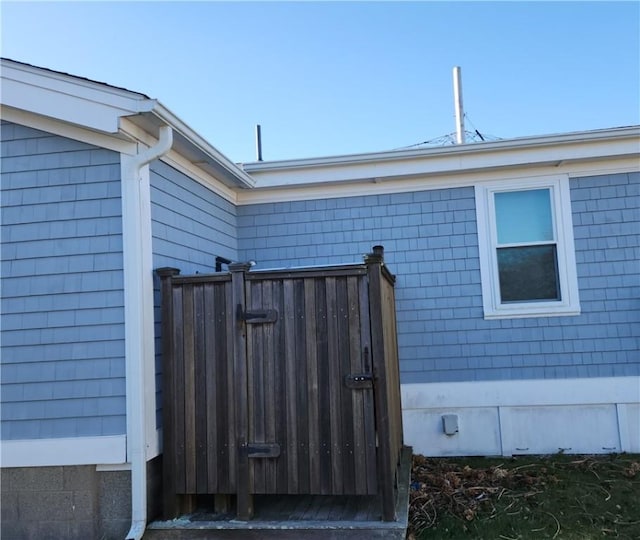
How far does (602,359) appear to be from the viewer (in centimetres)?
504

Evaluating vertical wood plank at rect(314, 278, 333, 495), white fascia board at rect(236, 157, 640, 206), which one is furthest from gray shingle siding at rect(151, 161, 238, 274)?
vertical wood plank at rect(314, 278, 333, 495)

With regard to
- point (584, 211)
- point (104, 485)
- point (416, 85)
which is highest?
point (416, 85)

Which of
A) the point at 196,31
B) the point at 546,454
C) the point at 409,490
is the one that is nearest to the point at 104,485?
the point at 409,490

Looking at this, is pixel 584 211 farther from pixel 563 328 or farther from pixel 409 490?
pixel 409 490

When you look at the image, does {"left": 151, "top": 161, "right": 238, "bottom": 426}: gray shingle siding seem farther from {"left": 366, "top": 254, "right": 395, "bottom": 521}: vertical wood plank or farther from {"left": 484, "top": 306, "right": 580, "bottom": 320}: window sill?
{"left": 484, "top": 306, "right": 580, "bottom": 320}: window sill

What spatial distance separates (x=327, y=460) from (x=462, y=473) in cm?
177

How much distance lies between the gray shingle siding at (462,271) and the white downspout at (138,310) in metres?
2.24

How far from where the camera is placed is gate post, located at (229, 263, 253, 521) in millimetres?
3418

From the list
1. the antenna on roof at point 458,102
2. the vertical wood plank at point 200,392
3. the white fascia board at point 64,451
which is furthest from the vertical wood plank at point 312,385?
the antenna on roof at point 458,102

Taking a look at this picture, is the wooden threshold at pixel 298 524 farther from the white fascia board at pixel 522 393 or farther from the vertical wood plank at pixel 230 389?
the white fascia board at pixel 522 393

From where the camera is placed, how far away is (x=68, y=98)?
11.6ft

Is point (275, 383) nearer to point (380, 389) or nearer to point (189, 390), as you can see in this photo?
point (189, 390)

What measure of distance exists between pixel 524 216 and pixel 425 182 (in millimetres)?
1107

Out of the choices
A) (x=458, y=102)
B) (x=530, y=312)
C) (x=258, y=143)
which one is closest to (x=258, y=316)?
(x=530, y=312)
